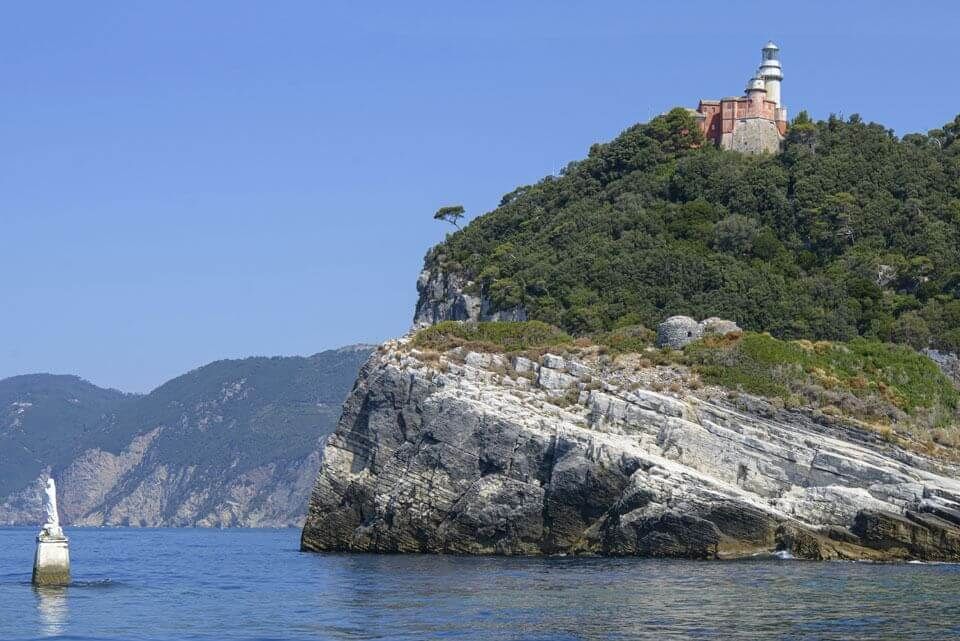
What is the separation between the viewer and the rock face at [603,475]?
47281 mm

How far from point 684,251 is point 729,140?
635 inches

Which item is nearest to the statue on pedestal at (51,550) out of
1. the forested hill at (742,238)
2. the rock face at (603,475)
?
the rock face at (603,475)

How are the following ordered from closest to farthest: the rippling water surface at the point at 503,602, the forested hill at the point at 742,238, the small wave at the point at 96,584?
the rippling water surface at the point at 503,602 < the small wave at the point at 96,584 < the forested hill at the point at 742,238

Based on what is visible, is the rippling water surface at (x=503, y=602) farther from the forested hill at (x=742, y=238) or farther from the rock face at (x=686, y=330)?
the forested hill at (x=742, y=238)

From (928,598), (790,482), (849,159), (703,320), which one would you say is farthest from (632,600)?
(849,159)

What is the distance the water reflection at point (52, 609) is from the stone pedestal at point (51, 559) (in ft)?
0.77

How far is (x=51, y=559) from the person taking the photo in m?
39.3

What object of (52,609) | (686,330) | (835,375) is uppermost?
(686,330)

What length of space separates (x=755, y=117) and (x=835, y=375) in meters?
33.2

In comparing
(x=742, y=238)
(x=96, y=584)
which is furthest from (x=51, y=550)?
(x=742, y=238)

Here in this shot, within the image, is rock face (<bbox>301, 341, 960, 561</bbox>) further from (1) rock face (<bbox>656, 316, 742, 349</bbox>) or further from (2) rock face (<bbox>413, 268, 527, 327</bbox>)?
(2) rock face (<bbox>413, 268, 527, 327</bbox>)

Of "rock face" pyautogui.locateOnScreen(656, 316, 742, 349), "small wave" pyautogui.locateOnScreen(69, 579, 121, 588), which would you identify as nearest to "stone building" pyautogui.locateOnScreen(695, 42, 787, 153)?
"rock face" pyautogui.locateOnScreen(656, 316, 742, 349)

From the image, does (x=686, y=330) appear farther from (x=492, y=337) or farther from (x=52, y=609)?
(x=52, y=609)

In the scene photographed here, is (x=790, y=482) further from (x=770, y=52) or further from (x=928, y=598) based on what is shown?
(x=770, y=52)
